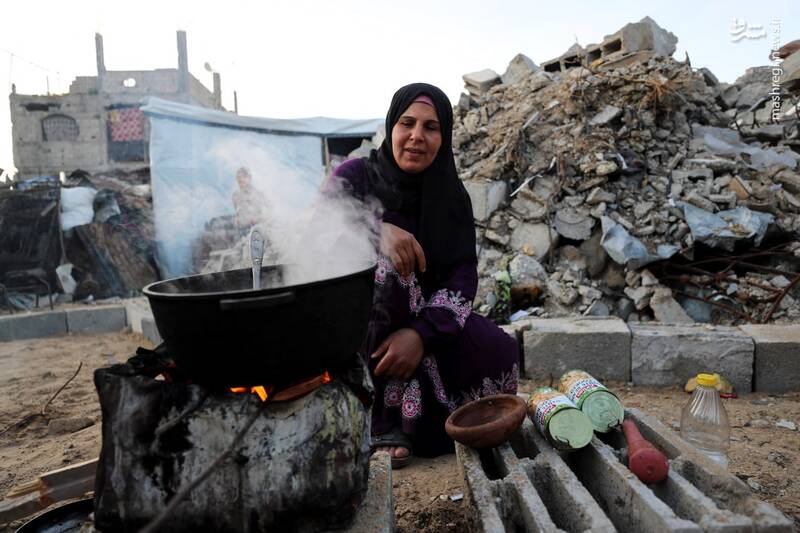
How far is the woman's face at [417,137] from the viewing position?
238 centimetres

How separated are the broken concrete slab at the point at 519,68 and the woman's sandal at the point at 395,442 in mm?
7818

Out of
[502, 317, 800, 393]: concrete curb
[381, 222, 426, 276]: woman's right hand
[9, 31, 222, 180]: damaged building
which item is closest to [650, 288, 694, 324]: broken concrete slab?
[502, 317, 800, 393]: concrete curb

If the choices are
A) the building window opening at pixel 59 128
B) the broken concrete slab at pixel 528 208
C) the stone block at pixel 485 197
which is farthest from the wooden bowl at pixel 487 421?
the building window opening at pixel 59 128

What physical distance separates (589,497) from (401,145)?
67.4 inches

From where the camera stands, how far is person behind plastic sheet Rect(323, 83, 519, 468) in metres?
2.38

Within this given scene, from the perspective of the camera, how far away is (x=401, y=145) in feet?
8.03

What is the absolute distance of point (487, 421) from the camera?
204 centimetres

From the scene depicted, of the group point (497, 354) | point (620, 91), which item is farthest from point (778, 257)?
point (497, 354)

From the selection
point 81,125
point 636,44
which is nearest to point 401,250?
point 636,44

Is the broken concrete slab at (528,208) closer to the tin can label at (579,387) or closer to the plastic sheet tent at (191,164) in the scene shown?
the tin can label at (579,387)

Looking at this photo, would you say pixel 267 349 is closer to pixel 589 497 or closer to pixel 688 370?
pixel 589 497

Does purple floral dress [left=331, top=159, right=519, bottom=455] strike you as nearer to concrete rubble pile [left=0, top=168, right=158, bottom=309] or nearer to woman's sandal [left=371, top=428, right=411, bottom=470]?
woman's sandal [left=371, top=428, right=411, bottom=470]

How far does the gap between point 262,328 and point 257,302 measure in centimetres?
9

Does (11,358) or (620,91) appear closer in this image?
(11,358)
